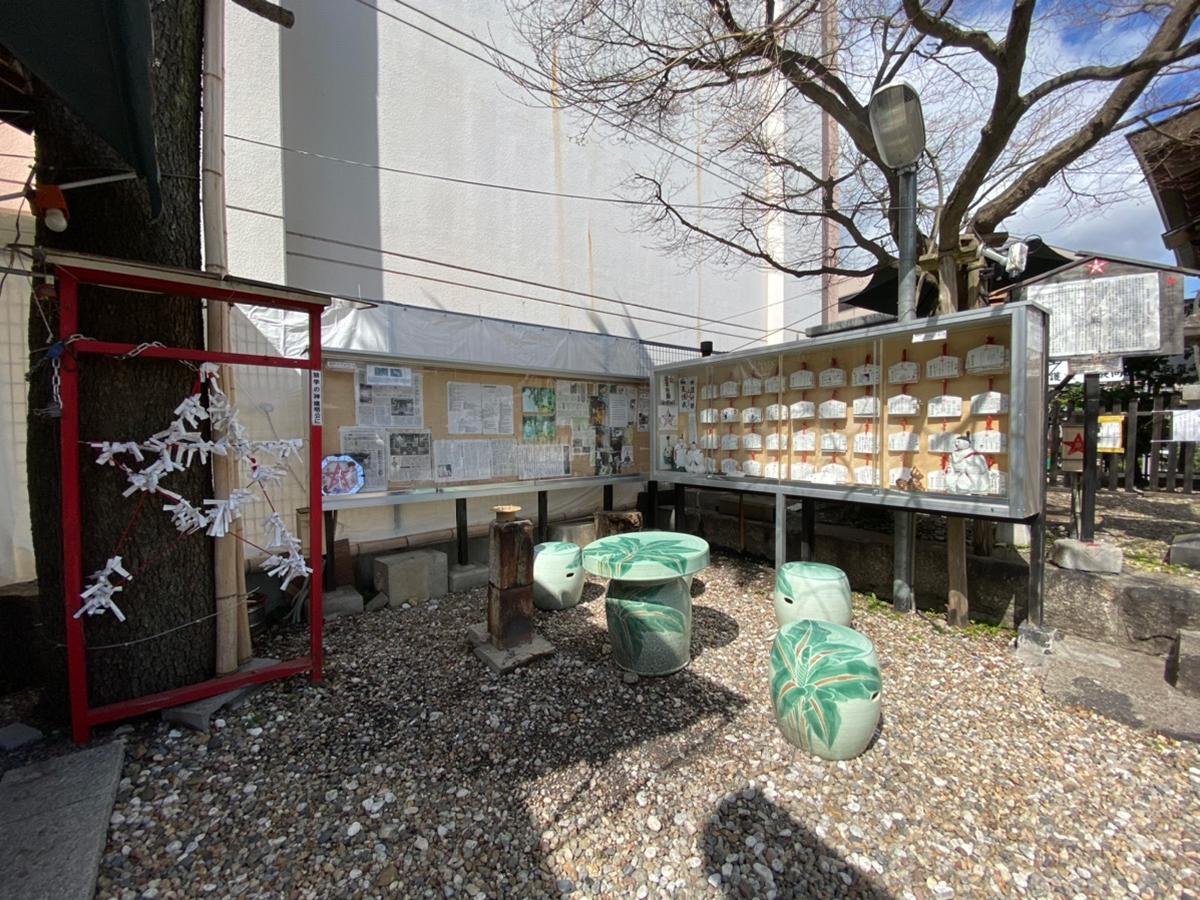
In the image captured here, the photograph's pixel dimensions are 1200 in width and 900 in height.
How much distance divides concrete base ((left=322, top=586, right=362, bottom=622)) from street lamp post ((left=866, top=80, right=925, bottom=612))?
4.53 m

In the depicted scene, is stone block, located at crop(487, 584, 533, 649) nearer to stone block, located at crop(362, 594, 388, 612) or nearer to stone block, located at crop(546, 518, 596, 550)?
stone block, located at crop(362, 594, 388, 612)

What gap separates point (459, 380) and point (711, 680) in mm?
3439

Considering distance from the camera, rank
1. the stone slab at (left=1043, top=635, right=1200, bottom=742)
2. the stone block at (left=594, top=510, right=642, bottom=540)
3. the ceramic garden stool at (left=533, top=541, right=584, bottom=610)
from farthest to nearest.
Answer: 1. the stone block at (left=594, top=510, right=642, bottom=540)
2. the ceramic garden stool at (left=533, top=541, right=584, bottom=610)
3. the stone slab at (left=1043, top=635, right=1200, bottom=742)

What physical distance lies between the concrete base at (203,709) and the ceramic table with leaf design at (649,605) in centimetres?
206

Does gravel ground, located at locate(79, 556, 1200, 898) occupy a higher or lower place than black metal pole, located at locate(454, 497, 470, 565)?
lower

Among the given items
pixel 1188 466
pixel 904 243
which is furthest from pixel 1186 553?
pixel 1188 466

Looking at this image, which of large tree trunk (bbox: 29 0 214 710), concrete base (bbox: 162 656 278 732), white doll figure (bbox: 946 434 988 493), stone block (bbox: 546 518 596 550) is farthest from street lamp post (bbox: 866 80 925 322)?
concrete base (bbox: 162 656 278 732)

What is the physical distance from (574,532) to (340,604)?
2491 mm

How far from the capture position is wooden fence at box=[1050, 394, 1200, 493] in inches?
253

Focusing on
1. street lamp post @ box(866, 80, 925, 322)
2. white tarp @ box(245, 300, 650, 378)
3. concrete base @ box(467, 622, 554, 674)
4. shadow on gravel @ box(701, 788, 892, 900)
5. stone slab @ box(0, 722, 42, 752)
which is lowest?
shadow on gravel @ box(701, 788, 892, 900)

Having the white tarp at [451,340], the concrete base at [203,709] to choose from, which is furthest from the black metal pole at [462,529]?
the concrete base at [203,709]

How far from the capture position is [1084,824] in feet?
6.59

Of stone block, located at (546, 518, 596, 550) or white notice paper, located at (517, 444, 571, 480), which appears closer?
white notice paper, located at (517, 444, 571, 480)

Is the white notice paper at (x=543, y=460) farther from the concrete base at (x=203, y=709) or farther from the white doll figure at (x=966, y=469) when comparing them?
the white doll figure at (x=966, y=469)
